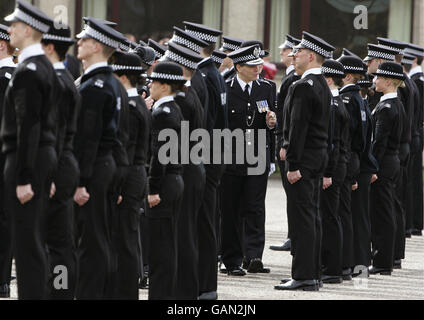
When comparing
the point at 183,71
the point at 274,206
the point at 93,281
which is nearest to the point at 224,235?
the point at 183,71

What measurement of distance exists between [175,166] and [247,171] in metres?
3.31

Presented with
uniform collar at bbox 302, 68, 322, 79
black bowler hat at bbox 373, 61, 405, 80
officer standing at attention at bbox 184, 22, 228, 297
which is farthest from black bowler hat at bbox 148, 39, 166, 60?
black bowler hat at bbox 373, 61, 405, 80

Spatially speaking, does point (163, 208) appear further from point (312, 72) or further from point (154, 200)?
point (312, 72)

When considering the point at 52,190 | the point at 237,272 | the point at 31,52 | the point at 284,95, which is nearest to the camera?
the point at 31,52

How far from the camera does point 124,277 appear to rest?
27.9 feet

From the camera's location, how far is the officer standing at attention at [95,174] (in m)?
8.12

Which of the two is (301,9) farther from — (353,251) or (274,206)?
(353,251)

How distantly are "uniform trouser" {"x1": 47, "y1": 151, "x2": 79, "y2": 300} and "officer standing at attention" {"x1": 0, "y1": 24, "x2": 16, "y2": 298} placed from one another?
130 centimetres

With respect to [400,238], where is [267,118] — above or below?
above

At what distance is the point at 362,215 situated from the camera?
472 inches

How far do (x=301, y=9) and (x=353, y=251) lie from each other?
12.8 meters

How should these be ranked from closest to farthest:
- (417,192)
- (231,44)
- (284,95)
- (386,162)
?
(386,162) < (231,44) < (284,95) < (417,192)

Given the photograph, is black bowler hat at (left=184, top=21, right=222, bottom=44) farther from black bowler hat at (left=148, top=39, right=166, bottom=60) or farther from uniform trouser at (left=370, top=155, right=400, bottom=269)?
uniform trouser at (left=370, top=155, right=400, bottom=269)

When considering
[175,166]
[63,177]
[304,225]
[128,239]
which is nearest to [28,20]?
[63,177]
